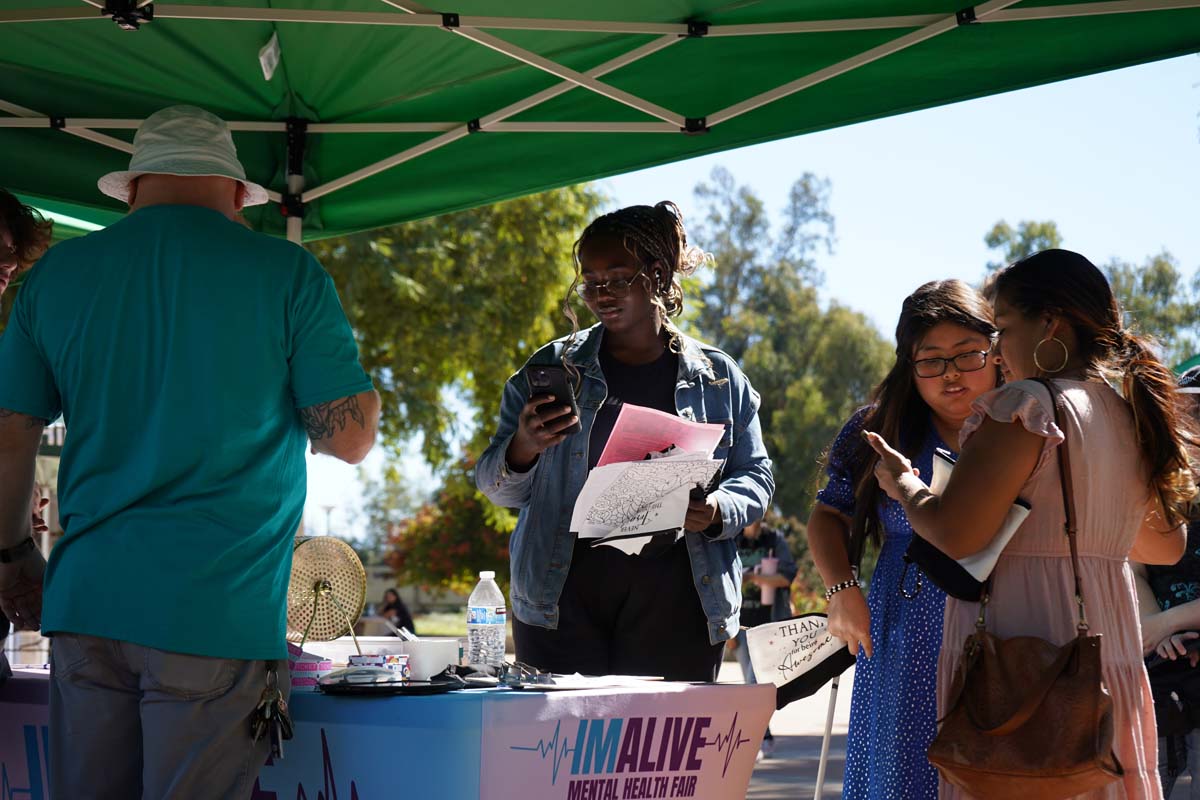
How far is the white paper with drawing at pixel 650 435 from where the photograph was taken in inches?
125

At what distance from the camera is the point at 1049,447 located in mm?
2611

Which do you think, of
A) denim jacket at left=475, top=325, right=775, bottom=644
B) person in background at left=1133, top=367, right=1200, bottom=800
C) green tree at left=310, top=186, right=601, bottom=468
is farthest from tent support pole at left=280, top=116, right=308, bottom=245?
green tree at left=310, top=186, right=601, bottom=468

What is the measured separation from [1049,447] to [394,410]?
14.5 meters

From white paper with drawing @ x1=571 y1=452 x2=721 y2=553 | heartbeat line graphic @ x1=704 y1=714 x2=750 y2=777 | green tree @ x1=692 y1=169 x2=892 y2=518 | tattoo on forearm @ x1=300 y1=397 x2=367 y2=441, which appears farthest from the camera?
green tree @ x1=692 y1=169 x2=892 y2=518

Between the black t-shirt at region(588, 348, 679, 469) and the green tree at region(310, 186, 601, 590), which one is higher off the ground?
the green tree at region(310, 186, 601, 590)

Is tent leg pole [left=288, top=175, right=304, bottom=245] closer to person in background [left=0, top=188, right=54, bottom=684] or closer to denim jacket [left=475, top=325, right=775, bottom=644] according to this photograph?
person in background [left=0, top=188, right=54, bottom=684]

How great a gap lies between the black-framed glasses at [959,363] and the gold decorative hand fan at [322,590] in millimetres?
1694

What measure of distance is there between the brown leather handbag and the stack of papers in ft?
2.86

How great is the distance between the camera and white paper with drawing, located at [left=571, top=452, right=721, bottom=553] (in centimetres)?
314

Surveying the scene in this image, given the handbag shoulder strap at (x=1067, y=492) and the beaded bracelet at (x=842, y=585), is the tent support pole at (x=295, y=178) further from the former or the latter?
the handbag shoulder strap at (x=1067, y=492)

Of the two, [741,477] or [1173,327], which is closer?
[741,477]

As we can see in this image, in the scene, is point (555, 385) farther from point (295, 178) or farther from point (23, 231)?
point (295, 178)

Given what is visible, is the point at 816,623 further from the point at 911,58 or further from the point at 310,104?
the point at 310,104

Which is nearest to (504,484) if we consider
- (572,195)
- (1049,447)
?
(1049,447)
